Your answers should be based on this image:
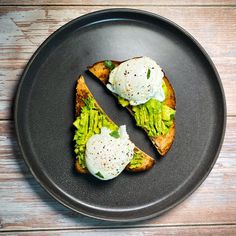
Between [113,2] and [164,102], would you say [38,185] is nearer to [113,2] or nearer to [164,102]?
[164,102]

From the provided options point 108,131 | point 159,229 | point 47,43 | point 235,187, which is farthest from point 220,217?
point 47,43

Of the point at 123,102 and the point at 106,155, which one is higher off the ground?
the point at 123,102

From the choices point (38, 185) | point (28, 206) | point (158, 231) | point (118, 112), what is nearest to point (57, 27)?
point (118, 112)

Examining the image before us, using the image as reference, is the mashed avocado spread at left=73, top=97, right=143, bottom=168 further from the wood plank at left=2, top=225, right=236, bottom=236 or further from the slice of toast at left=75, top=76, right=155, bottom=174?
the wood plank at left=2, top=225, right=236, bottom=236

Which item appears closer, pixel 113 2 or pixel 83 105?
pixel 83 105

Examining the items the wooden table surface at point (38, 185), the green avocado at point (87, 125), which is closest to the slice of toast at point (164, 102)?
the green avocado at point (87, 125)

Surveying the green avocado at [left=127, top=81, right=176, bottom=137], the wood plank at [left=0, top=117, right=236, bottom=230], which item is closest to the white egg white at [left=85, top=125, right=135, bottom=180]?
the green avocado at [left=127, top=81, right=176, bottom=137]

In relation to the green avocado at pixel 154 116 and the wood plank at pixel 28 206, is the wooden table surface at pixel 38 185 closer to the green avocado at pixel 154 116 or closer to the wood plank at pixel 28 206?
the wood plank at pixel 28 206
